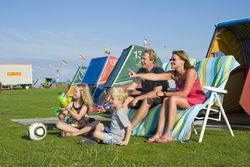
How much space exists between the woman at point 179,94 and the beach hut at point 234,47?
2452 mm

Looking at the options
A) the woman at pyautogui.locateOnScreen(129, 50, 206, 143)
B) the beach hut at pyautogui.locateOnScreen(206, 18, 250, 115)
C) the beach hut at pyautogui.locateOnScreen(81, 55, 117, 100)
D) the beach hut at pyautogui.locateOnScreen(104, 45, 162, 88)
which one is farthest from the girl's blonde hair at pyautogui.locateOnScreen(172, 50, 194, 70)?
the beach hut at pyautogui.locateOnScreen(81, 55, 117, 100)

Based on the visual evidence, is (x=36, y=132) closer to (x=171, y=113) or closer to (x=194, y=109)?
(x=171, y=113)

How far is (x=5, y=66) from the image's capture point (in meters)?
43.8

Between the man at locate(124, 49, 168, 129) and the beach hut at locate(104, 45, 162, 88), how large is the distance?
519cm

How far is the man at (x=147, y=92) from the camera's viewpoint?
19.2 feet

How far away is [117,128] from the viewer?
4.98 m

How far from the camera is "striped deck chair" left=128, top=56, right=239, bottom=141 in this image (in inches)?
210

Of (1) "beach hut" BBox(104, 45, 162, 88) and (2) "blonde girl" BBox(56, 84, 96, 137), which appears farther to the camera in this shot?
(1) "beach hut" BBox(104, 45, 162, 88)

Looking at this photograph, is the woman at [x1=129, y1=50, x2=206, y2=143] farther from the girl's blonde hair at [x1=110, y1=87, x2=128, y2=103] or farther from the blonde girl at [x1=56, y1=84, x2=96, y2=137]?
the blonde girl at [x1=56, y1=84, x2=96, y2=137]

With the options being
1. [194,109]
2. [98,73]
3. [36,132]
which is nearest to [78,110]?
[36,132]

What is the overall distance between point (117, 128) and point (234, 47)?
6.26 metres

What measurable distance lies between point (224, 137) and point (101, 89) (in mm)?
8460

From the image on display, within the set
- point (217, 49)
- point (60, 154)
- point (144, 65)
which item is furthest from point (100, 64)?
point (60, 154)

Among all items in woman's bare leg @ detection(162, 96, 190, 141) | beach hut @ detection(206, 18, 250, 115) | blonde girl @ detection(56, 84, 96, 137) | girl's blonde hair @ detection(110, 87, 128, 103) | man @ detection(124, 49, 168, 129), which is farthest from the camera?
beach hut @ detection(206, 18, 250, 115)
